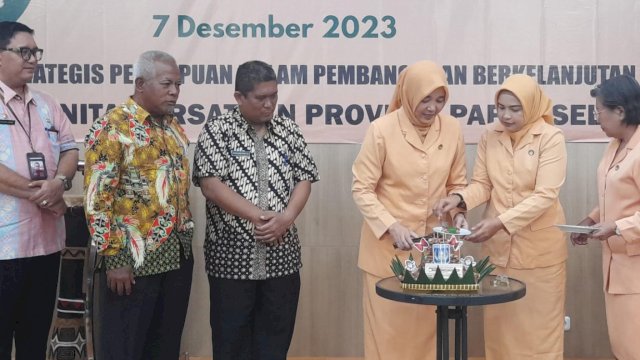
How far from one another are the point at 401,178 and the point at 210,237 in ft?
3.15

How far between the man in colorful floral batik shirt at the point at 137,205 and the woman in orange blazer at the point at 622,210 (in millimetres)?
1930

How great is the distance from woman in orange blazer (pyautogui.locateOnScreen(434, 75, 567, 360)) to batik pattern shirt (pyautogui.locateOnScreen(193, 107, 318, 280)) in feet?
2.53

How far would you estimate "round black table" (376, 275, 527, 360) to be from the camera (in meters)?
3.16

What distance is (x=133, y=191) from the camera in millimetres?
3535

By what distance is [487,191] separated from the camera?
3.98 meters

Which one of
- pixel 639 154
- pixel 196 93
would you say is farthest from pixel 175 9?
pixel 639 154

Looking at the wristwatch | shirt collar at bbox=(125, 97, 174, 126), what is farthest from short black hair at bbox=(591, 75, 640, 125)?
the wristwatch

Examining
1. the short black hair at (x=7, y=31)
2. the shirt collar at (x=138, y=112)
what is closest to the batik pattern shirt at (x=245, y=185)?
the shirt collar at (x=138, y=112)

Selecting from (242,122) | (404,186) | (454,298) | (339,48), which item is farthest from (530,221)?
(339,48)

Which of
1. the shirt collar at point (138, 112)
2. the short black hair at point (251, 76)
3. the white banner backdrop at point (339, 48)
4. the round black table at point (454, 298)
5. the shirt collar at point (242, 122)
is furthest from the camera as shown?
the white banner backdrop at point (339, 48)

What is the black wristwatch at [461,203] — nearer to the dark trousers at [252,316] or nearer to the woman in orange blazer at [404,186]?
the woman in orange blazer at [404,186]

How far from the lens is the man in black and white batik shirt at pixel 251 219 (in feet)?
12.1

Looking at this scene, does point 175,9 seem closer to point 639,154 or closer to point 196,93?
point 196,93

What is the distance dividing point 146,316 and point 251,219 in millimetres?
647
